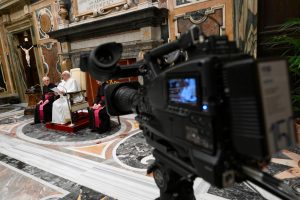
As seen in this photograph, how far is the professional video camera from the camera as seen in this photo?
54 centimetres

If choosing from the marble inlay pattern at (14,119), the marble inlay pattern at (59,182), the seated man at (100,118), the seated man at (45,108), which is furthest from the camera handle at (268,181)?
the marble inlay pattern at (14,119)

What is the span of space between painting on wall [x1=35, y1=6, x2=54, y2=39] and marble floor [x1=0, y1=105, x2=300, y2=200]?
3.97 m

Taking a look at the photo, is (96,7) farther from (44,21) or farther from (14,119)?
(14,119)

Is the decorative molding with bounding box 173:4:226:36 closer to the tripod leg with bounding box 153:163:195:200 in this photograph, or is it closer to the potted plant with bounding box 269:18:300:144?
the potted plant with bounding box 269:18:300:144

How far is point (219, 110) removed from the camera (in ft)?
2.02

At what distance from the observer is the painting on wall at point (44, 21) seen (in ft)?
22.3

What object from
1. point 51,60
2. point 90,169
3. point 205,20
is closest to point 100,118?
point 90,169

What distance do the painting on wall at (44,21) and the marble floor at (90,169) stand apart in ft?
13.0

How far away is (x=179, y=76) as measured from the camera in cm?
72

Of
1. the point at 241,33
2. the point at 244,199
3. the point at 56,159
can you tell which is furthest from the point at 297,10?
the point at 56,159

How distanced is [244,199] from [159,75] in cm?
164

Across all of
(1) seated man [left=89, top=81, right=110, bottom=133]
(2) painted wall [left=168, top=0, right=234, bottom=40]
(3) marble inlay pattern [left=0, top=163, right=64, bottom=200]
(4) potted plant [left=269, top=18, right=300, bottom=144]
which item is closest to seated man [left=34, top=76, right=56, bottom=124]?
(1) seated man [left=89, top=81, right=110, bottom=133]

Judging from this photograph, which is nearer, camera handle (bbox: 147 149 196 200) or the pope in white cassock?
camera handle (bbox: 147 149 196 200)

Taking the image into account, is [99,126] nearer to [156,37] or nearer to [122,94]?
[156,37]
